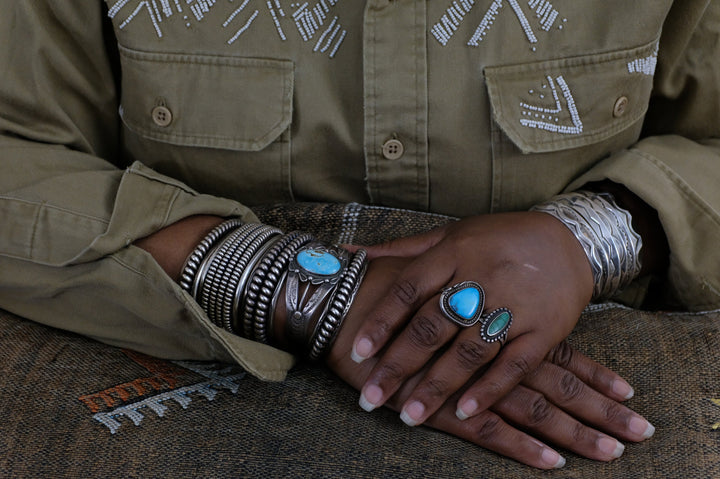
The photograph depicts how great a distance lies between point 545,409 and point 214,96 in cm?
67

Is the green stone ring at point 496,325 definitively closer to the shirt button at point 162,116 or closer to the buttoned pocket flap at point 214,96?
the buttoned pocket flap at point 214,96

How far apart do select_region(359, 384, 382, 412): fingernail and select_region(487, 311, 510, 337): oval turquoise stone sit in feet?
0.49

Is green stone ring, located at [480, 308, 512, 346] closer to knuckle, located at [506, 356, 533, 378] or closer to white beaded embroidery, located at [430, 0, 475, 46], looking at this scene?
knuckle, located at [506, 356, 533, 378]

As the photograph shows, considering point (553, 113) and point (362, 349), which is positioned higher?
point (553, 113)

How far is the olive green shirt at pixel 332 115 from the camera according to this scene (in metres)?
0.95

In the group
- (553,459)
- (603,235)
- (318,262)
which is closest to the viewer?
(553,459)

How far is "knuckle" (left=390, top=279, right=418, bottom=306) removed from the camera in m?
0.85

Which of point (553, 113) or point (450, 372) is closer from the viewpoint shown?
point (450, 372)

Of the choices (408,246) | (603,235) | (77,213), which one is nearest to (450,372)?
(408,246)

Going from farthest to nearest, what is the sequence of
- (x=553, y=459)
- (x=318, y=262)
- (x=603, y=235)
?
(x=603, y=235) → (x=318, y=262) → (x=553, y=459)

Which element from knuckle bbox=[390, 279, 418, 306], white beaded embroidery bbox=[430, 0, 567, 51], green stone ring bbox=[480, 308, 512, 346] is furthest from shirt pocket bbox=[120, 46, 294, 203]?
green stone ring bbox=[480, 308, 512, 346]

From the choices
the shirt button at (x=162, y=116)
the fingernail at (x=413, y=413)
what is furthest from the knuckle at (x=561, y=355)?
the shirt button at (x=162, y=116)

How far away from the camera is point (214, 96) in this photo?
1.06 meters

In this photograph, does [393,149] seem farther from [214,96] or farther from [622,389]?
[622,389]
